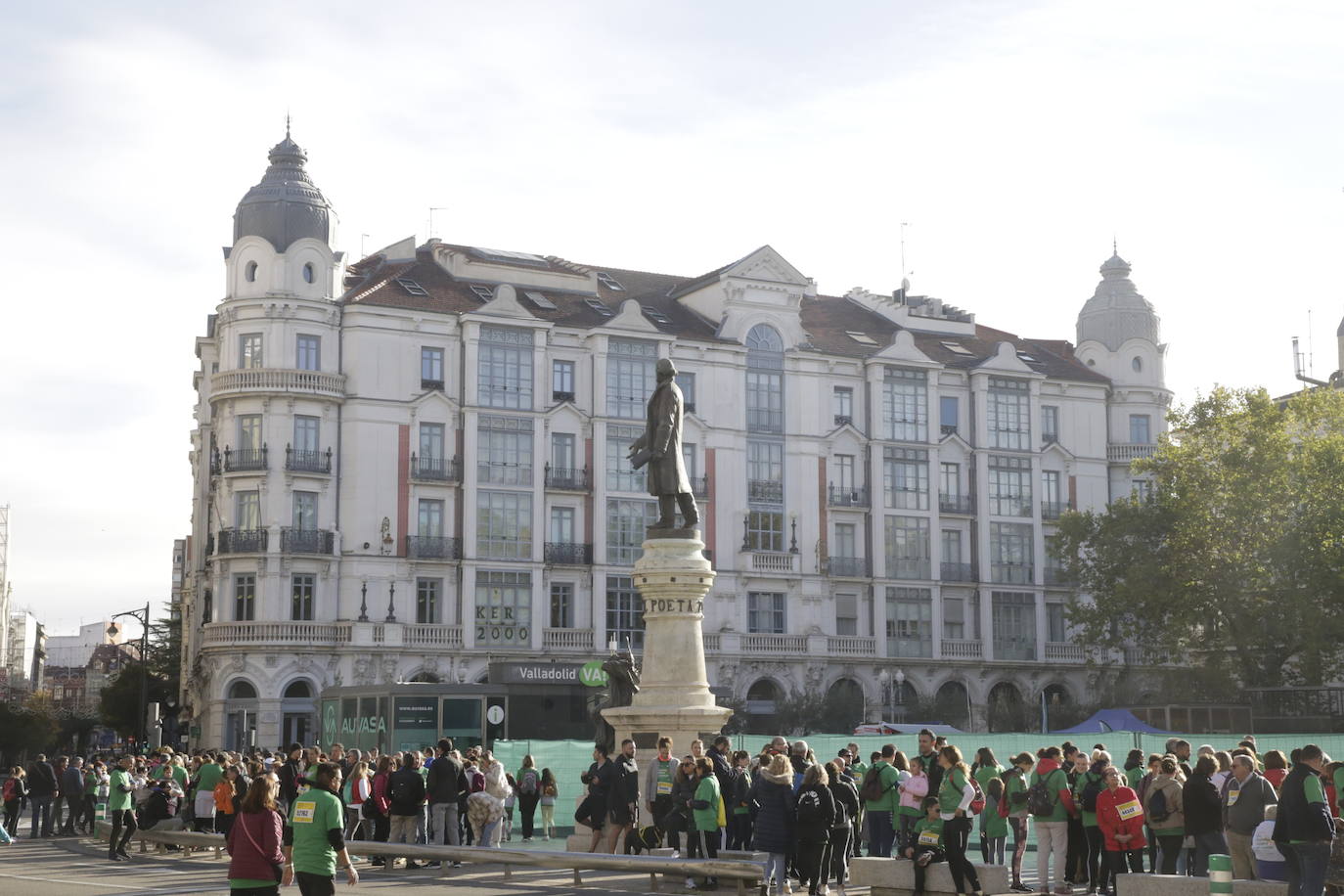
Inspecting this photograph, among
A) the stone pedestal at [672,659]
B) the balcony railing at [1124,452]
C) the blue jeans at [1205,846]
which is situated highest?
the balcony railing at [1124,452]

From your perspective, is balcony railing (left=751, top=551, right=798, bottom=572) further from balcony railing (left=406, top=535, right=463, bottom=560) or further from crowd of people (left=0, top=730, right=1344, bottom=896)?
crowd of people (left=0, top=730, right=1344, bottom=896)

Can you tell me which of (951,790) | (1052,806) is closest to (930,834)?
(951,790)

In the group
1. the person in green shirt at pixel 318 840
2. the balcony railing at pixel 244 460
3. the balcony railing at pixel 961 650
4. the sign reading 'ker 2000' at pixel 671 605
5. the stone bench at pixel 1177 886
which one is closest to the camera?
the person in green shirt at pixel 318 840

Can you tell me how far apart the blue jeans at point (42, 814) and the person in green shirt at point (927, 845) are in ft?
73.3

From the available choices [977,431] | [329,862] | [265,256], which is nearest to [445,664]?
A: [265,256]

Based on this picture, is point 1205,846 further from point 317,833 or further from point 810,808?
point 317,833

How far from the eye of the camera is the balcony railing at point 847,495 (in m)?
71.0

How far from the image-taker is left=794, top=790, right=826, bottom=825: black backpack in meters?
18.9

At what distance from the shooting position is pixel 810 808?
19.0 m

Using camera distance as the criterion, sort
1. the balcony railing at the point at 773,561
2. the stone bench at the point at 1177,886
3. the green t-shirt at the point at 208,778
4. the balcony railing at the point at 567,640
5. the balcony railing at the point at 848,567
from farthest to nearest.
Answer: the balcony railing at the point at 848,567, the balcony railing at the point at 773,561, the balcony railing at the point at 567,640, the green t-shirt at the point at 208,778, the stone bench at the point at 1177,886

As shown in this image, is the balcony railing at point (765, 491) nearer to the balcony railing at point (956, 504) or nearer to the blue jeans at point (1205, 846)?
the balcony railing at point (956, 504)

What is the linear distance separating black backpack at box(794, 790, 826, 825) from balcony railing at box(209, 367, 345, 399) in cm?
4607

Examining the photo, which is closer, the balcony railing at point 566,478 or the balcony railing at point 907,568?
the balcony railing at point 566,478

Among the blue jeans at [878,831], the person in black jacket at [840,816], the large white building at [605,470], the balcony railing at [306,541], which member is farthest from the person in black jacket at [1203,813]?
the balcony railing at [306,541]
